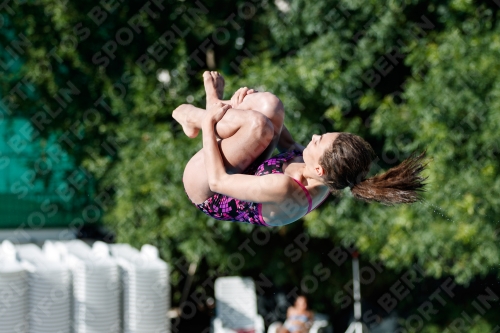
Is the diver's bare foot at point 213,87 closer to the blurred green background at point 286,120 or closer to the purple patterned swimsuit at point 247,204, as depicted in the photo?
the purple patterned swimsuit at point 247,204

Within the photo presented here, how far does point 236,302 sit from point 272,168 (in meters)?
5.27

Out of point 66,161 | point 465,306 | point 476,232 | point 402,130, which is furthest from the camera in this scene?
point 66,161

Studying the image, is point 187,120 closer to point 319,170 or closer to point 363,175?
point 319,170

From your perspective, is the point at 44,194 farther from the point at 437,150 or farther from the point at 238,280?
the point at 437,150

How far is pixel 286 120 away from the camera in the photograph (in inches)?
282

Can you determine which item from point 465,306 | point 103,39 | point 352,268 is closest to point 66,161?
point 103,39

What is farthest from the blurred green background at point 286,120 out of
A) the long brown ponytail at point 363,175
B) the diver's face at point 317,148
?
the diver's face at point 317,148

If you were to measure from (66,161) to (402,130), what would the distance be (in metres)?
4.13

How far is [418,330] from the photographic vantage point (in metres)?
7.99

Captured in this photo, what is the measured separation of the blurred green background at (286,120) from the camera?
664 cm

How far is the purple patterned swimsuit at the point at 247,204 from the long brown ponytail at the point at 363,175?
0.52 feet

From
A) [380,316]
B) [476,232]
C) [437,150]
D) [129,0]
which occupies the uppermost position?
[129,0]

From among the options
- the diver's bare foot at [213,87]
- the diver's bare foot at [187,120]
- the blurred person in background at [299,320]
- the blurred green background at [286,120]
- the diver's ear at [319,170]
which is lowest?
the blurred person in background at [299,320]

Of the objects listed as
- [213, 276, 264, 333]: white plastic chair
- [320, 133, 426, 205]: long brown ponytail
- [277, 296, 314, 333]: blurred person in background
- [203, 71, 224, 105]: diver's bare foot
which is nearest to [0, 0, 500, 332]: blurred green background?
[213, 276, 264, 333]: white plastic chair
